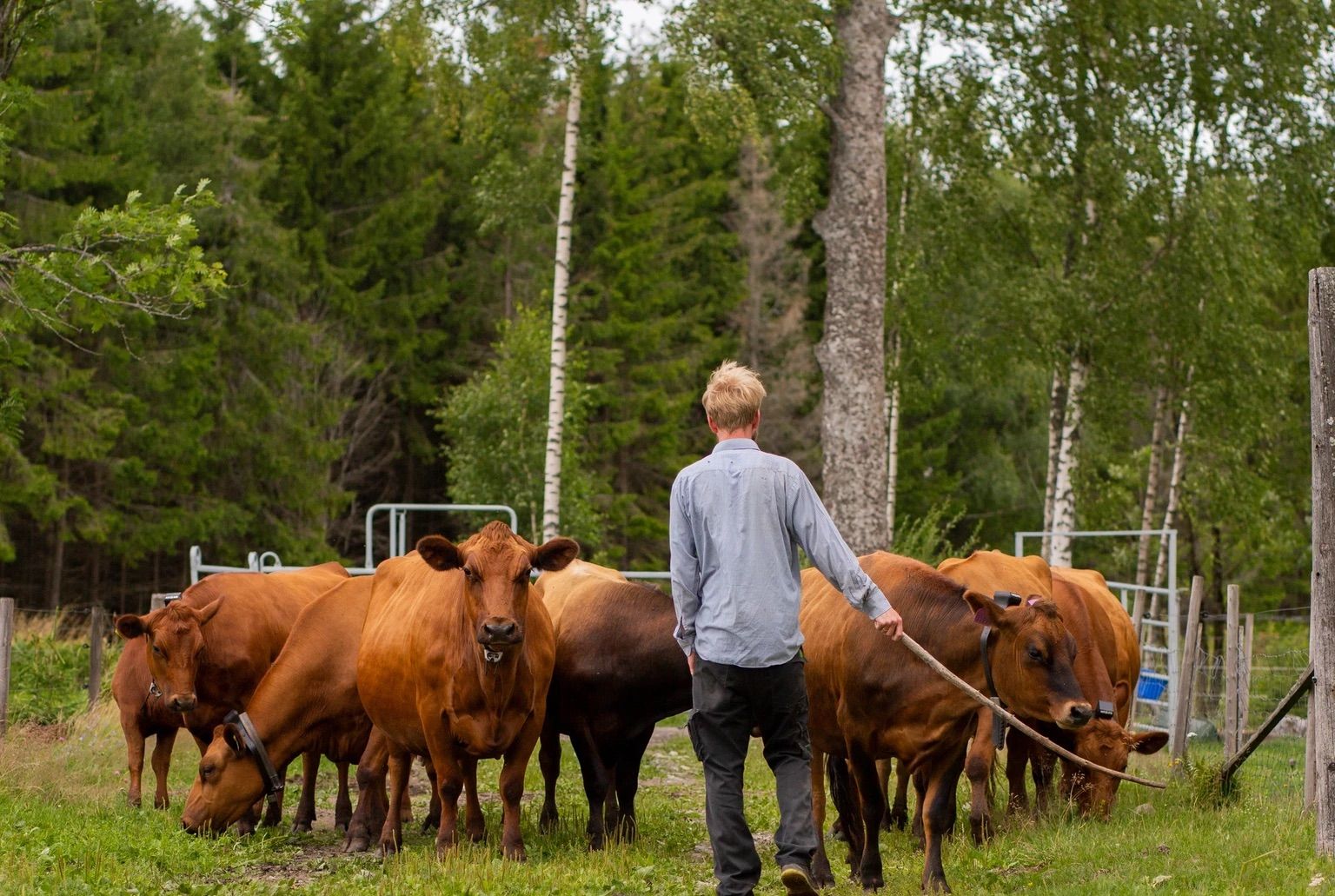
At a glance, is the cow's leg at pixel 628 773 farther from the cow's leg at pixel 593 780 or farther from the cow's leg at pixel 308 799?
the cow's leg at pixel 308 799

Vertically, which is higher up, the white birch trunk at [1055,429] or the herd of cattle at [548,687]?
the white birch trunk at [1055,429]

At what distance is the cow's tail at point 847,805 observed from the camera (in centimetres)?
747

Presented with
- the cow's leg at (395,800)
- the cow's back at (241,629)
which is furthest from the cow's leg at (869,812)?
the cow's back at (241,629)

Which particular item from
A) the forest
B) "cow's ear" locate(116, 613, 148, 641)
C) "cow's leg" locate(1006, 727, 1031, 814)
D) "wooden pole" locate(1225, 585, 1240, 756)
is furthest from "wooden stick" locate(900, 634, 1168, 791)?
the forest

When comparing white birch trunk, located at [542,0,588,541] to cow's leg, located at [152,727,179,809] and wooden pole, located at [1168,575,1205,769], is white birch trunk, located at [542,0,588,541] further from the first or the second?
wooden pole, located at [1168,575,1205,769]

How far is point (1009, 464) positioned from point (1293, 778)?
95.5ft

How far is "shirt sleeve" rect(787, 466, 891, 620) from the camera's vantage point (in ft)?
18.8

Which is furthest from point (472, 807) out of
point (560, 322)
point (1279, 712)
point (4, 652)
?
point (560, 322)

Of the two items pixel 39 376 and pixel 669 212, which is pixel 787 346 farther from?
pixel 39 376

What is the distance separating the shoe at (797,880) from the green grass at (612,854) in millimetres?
1097

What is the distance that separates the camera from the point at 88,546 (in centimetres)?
3017

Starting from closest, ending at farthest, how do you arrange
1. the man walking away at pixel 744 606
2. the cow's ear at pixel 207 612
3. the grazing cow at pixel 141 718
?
the man walking away at pixel 744 606 → the cow's ear at pixel 207 612 → the grazing cow at pixel 141 718

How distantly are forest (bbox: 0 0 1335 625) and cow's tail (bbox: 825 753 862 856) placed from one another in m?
5.46

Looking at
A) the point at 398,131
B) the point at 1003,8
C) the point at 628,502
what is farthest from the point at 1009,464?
the point at 1003,8
